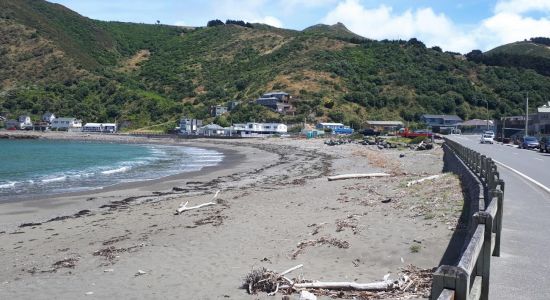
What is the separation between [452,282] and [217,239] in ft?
32.2

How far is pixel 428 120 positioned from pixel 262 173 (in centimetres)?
7286

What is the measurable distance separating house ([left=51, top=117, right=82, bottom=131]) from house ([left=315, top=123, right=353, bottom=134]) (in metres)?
57.8

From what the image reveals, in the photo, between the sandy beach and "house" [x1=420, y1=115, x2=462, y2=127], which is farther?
"house" [x1=420, y1=115, x2=462, y2=127]

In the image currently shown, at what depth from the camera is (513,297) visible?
6.38 metres

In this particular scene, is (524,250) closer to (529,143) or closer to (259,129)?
(529,143)

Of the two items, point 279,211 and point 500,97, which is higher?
point 500,97

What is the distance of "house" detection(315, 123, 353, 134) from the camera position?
9027cm

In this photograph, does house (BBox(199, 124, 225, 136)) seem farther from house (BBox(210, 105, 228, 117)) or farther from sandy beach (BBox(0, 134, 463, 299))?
sandy beach (BBox(0, 134, 463, 299))

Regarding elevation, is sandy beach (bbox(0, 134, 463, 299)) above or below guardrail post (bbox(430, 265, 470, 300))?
below

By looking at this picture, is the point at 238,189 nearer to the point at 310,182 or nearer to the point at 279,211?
the point at 310,182

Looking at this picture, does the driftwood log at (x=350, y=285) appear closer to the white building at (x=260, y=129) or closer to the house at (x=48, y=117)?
the white building at (x=260, y=129)

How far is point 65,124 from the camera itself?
116750 millimetres

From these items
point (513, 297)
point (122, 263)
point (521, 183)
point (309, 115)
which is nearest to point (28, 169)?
point (122, 263)

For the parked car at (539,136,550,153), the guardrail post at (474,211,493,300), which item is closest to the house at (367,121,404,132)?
the parked car at (539,136,550,153)
